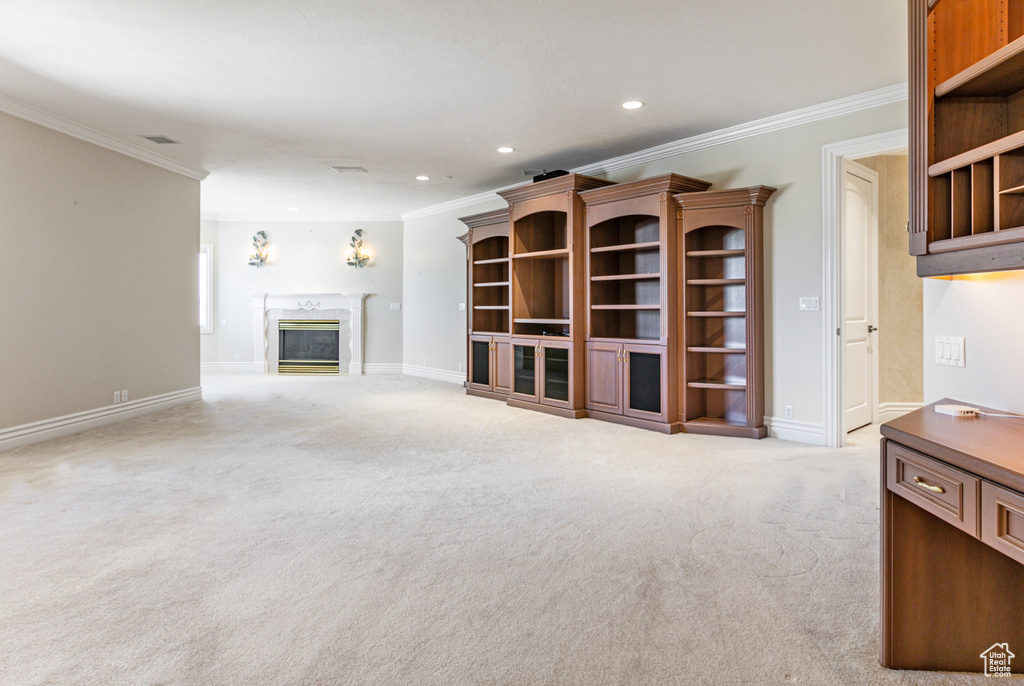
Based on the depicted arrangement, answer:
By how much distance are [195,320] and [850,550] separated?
676 centimetres

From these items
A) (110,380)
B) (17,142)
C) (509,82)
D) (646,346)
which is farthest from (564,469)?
(17,142)

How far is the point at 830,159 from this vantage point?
14.5 ft

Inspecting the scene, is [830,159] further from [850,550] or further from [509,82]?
[850,550]

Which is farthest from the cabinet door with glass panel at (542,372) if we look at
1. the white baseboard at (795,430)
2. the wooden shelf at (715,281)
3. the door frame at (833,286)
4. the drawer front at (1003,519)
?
the drawer front at (1003,519)

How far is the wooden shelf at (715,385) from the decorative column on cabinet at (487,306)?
7.71ft

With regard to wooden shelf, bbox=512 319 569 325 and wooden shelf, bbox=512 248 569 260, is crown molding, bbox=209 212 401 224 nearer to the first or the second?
wooden shelf, bbox=512 248 569 260

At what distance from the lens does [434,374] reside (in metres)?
8.81

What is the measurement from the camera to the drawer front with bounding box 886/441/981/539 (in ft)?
4.25

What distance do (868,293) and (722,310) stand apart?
4.41ft

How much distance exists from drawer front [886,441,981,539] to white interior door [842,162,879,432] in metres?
3.41

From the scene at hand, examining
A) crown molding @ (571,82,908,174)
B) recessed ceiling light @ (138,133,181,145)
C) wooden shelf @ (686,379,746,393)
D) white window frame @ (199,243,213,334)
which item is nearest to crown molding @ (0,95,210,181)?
recessed ceiling light @ (138,133,181,145)

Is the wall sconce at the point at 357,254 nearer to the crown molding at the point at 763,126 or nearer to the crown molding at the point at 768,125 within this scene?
the crown molding at the point at 763,126

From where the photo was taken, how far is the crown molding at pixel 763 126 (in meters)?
4.11

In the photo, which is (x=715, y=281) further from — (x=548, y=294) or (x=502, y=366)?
(x=502, y=366)
